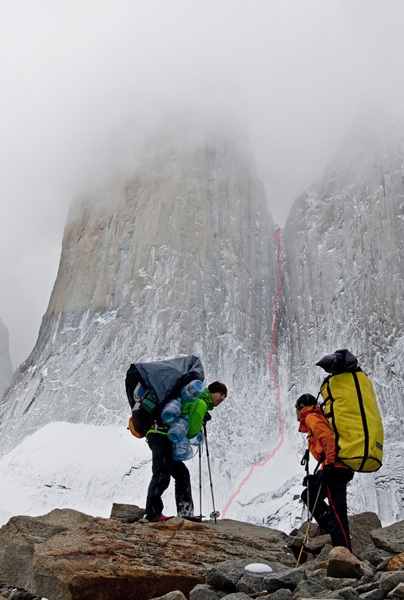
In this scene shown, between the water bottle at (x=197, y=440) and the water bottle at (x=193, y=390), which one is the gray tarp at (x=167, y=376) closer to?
the water bottle at (x=193, y=390)

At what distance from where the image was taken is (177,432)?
6.23 m

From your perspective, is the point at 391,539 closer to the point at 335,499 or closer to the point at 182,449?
the point at 335,499

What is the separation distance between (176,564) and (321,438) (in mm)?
1718

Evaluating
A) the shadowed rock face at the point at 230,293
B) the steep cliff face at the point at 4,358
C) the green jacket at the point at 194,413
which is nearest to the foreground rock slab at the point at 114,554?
the green jacket at the point at 194,413

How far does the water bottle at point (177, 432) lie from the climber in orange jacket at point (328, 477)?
1.24 m

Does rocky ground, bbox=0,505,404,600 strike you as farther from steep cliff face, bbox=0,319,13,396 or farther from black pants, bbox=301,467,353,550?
steep cliff face, bbox=0,319,13,396

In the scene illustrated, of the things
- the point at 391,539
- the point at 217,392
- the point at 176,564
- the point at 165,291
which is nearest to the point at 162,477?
the point at 217,392

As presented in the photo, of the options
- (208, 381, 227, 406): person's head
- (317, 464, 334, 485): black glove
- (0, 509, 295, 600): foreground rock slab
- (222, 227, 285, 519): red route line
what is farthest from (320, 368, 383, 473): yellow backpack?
(222, 227, 285, 519): red route line

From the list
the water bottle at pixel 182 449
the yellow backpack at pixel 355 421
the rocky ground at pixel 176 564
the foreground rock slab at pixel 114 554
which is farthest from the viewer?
the water bottle at pixel 182 449

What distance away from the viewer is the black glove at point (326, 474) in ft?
18.1

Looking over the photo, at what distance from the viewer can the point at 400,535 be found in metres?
5.69

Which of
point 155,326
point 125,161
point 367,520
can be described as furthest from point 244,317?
point 367,520

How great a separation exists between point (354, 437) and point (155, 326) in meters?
23.1

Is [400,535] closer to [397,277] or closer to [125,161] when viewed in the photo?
[397,277]
